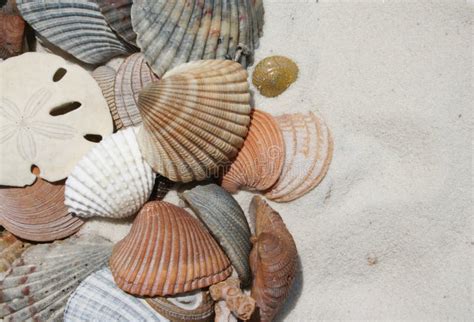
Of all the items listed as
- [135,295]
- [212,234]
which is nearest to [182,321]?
[135,295]

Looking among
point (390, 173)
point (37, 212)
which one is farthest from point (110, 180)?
point (390, 173)

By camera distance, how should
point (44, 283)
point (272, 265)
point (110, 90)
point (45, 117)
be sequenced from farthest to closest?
point (110, 90) → point (45, 117) → point (44, 283) → point (272, 265)

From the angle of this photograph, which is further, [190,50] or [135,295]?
[190,50]

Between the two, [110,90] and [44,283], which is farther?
[110,90]

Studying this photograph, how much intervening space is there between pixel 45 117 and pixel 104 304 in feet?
3.14

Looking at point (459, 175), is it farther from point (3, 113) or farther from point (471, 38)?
point (3, 113)

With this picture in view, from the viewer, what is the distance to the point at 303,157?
7.45ft

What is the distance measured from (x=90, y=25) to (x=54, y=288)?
1352 mm

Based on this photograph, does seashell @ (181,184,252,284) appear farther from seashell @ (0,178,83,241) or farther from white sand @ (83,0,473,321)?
seashell @ (0,178,83,241)

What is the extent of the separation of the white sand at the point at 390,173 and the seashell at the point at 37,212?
3.66 feet

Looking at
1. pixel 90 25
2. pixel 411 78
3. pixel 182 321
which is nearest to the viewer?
pixel 182 321

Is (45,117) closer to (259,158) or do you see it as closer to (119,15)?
(119,15)

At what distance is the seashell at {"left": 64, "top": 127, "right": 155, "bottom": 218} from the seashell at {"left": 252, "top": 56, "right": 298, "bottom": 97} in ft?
2.28

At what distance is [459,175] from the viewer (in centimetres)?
213
